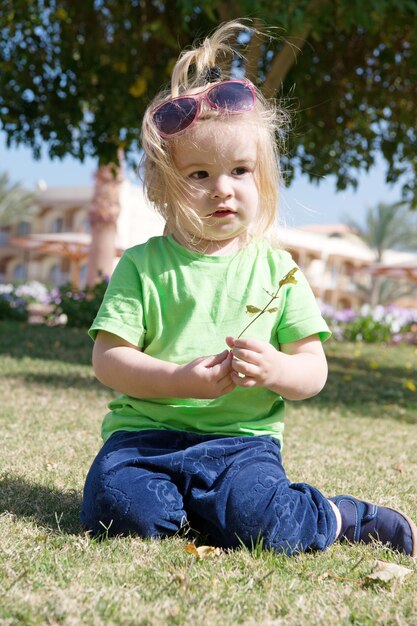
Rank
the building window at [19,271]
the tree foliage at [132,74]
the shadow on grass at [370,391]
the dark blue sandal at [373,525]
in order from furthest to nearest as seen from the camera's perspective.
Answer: the building window at [19,271] → the tree foliage at [132,74] → the shadow on grass at [370,391] → the dark blue sandal at [373,525]

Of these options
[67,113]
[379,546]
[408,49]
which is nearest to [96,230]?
[67,113]

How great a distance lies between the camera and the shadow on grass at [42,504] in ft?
7.47

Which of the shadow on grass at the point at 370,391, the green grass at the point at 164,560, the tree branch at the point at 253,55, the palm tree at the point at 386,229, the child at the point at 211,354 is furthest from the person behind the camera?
the palm tree at the point at 386,229

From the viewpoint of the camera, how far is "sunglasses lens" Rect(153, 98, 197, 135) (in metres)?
2.39

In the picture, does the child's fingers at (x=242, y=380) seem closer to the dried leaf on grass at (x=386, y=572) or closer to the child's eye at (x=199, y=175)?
the dried leaf on grass at (x=386, y=572)

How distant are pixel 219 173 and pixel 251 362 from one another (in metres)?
0.65

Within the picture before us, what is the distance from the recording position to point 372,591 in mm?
1824

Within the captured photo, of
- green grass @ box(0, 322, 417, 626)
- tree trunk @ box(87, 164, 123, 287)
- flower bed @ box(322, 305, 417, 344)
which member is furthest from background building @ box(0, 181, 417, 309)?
green grass @ box(0, 322, 417, 626)

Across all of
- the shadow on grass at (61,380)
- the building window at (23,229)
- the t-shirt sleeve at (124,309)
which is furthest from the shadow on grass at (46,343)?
the building window at (23,229)

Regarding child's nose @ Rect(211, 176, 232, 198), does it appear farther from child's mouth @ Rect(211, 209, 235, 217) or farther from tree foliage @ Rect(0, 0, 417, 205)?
tree foliage @ Rect(0, 0, 417, 205)

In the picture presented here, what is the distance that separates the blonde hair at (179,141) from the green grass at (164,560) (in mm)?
968

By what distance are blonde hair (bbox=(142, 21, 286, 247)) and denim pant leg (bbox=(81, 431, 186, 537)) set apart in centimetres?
69

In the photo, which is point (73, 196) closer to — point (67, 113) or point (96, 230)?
point (96, 230)

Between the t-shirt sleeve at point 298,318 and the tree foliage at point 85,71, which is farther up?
the tree foliage at point 85,71
